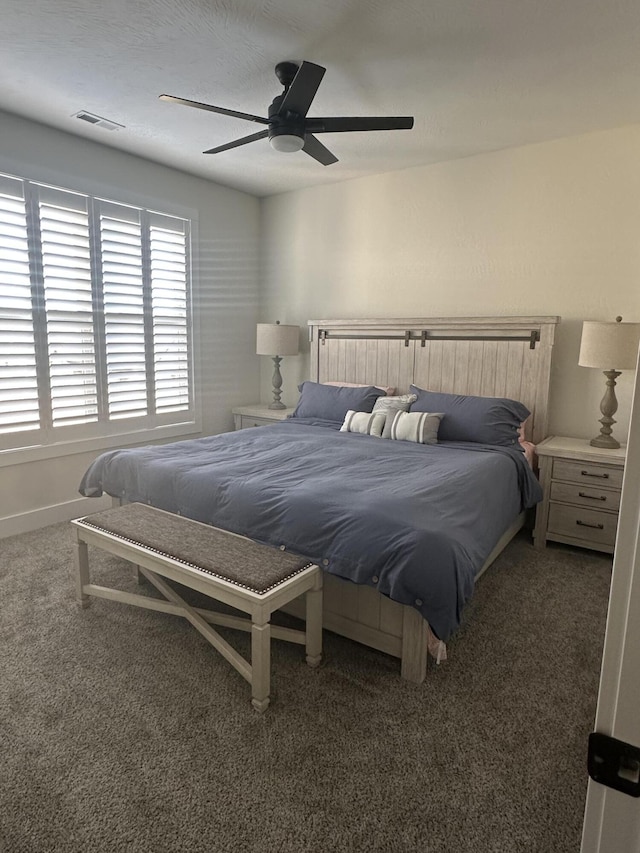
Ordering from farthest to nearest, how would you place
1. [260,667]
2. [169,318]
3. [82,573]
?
[169,318] → [82,573] → [260,667]

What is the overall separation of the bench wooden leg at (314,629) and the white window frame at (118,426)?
2.59 meters

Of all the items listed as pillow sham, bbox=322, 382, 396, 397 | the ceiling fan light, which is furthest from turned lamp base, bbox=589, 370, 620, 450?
the ceiling fan light

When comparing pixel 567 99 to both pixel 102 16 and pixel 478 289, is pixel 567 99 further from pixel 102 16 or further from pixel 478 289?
pixel 102 16

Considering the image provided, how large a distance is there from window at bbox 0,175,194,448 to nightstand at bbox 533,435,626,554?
10.3ft

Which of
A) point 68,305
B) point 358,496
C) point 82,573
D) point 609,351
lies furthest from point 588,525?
point 68,305

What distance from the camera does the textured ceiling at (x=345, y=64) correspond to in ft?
7.43

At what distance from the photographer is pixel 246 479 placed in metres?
2.58

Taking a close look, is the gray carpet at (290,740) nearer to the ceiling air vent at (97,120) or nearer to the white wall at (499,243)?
the white wall at (499,243)

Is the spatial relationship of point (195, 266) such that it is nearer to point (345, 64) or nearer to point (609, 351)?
point (345, 64)

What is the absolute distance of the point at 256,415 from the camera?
4.91m

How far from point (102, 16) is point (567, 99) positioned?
2.55 m

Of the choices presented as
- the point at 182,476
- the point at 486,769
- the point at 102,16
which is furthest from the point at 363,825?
the point at 102,16

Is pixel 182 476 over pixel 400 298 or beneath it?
beneath

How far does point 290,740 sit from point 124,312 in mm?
3425
